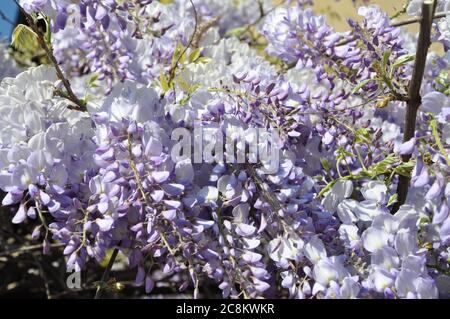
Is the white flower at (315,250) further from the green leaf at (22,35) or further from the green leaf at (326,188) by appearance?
the green leaf at (22,35)

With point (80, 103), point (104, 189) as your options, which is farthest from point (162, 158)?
point (80, 103)

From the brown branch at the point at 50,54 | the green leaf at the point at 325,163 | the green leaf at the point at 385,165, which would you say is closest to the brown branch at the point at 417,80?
the green leaf at the point at 385,165

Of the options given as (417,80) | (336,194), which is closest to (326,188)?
(336,194)

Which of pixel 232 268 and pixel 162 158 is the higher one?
pixel 162 158

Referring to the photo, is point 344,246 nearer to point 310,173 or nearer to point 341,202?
point 341,202

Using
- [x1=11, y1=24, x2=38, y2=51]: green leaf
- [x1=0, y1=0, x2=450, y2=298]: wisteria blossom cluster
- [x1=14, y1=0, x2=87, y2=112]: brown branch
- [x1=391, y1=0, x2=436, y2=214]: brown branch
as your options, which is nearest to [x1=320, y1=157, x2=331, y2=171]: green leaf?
[x1=0, y1=0, x2=450, y2=298]: wisteria blossom cluster

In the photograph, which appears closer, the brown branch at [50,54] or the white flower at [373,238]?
the white flower at [373,238]

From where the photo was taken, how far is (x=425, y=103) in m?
0.98

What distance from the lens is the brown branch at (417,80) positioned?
2.89 feet

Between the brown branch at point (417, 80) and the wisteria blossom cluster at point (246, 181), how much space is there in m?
0.02

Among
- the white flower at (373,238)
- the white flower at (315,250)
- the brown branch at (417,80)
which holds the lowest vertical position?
the white flower at (315,250)

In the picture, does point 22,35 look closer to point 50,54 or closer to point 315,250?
point 50,54

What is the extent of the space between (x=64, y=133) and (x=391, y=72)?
20.1 inches

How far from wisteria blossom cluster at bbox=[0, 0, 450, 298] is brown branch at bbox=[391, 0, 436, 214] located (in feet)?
0.07
